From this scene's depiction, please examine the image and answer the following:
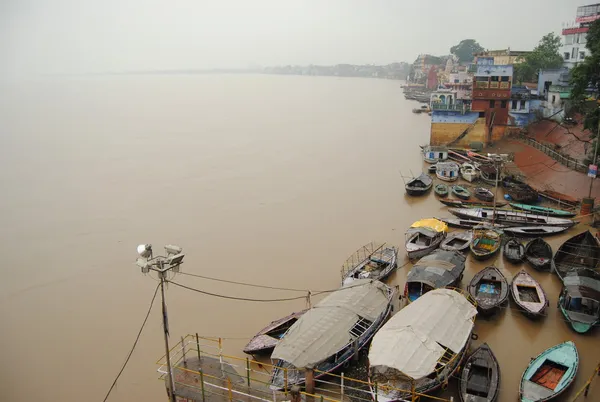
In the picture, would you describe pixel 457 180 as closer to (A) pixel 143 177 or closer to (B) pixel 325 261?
(B) pixel 325 261

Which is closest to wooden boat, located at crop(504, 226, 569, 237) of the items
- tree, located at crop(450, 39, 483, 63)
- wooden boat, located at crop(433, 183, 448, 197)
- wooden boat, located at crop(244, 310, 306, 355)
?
wooden boat, located at crop(433, 183, 448, 197)

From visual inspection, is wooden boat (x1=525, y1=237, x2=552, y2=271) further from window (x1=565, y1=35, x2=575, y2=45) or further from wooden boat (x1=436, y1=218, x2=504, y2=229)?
window (x1=565, y1=35, x2=575, y2=45)

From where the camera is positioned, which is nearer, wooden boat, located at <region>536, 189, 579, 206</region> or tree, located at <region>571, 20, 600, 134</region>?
wooden boat, located at <region>536, 189, 579, 206</region>

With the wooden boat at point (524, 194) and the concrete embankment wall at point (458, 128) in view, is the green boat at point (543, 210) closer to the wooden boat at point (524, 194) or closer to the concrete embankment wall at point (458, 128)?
the wooden boat at point (524, 194)

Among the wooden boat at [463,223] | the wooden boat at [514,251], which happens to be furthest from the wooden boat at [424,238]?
the wooden boat at [514,251]

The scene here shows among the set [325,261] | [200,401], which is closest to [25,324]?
[200,401]
